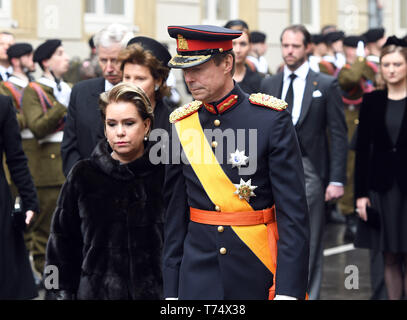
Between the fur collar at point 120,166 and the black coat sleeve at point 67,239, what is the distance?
0.53 feet

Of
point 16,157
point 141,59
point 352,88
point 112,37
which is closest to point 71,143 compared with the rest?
point 16,157

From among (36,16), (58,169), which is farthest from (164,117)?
(36,16)

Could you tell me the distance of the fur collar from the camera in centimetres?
534

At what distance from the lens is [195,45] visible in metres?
4.39

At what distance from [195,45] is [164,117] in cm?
177

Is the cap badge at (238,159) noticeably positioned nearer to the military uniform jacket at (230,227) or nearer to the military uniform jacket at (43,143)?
the military uniform jacket at (230,227)

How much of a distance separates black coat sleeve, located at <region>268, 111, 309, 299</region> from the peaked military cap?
1.56 ft

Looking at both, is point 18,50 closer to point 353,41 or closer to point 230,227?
point 353,41

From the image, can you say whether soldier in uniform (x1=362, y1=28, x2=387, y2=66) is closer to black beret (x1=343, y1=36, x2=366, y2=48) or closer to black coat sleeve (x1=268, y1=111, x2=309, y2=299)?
black beret (x1=343, y1=36, x2=366, y2=48)

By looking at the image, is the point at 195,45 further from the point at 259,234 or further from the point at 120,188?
the point at 120,188

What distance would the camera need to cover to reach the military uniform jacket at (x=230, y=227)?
4238 mm

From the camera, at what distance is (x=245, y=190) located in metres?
4.31

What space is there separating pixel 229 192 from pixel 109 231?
116 centimetres

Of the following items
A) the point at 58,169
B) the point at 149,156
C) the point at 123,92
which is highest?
the point at 123,92
